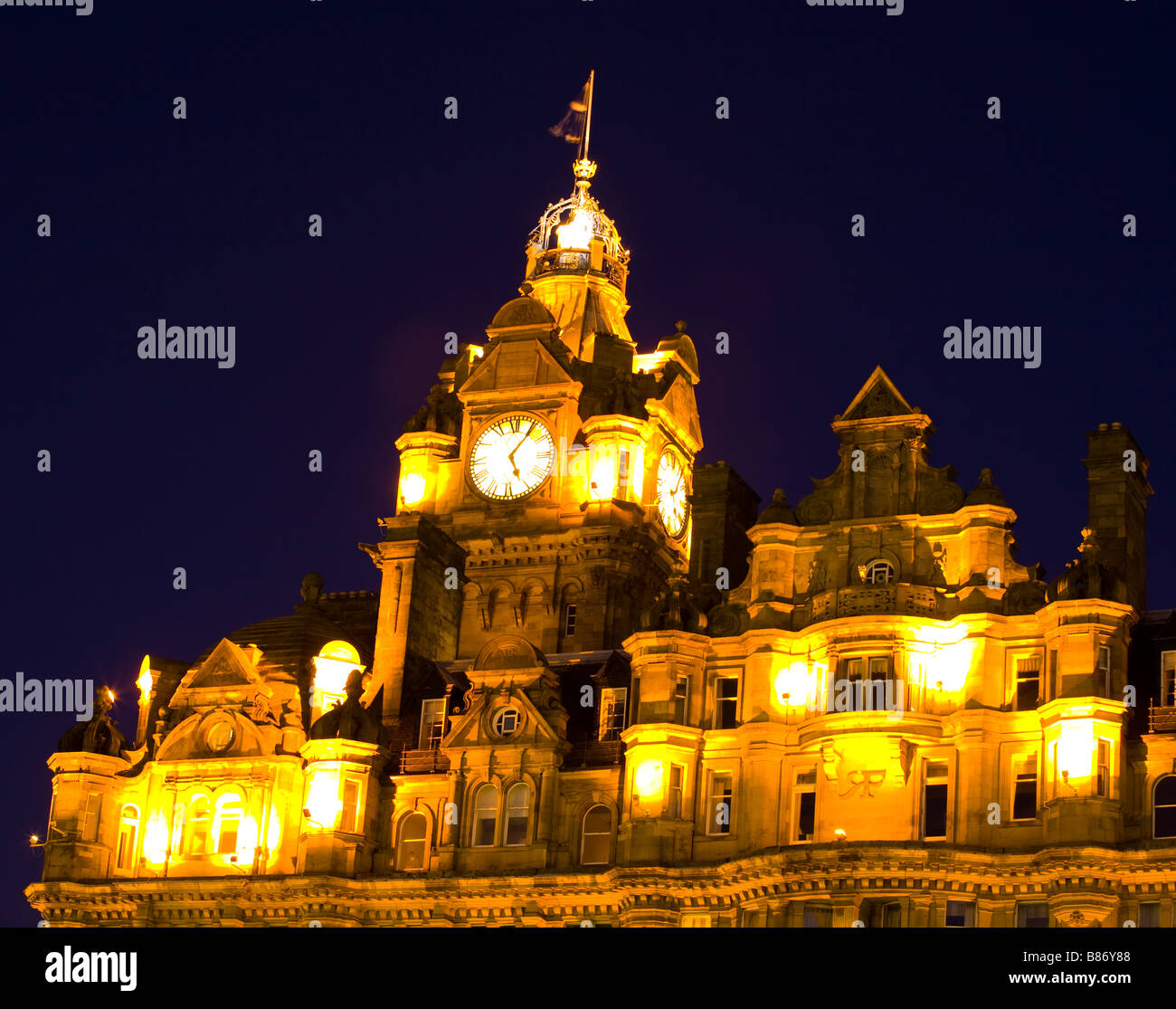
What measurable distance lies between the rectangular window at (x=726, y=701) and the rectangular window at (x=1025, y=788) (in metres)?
9.45

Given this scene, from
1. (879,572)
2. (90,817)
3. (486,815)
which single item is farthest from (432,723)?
(879,572)

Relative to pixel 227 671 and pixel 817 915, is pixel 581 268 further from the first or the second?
pixel 817 915

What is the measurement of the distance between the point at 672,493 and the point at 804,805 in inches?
989

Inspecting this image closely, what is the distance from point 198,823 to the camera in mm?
91938

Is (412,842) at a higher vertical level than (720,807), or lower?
lower

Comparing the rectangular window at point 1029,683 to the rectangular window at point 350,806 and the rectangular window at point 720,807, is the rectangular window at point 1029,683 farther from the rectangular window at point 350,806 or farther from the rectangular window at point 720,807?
the rectangular window at point 350,806

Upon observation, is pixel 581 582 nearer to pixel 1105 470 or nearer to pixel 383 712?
pixel 383 712

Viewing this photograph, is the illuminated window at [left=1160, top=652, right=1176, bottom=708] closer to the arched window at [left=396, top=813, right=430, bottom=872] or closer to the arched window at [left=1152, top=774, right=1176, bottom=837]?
the arched window at [left=1152, top=774, right=1176, bottom=837]

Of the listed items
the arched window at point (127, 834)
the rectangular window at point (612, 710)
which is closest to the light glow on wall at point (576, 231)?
the rectangular window at point (612, 710)

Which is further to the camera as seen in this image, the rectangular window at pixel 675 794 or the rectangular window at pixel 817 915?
the rectangular window at pixel 675 794

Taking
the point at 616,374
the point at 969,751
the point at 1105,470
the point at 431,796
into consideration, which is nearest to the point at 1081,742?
the point at 969,751

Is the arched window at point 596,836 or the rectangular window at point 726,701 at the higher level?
the rectangular window at point 726,701

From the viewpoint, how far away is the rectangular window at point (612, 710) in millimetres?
88438

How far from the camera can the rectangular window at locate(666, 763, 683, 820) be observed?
83.8m
